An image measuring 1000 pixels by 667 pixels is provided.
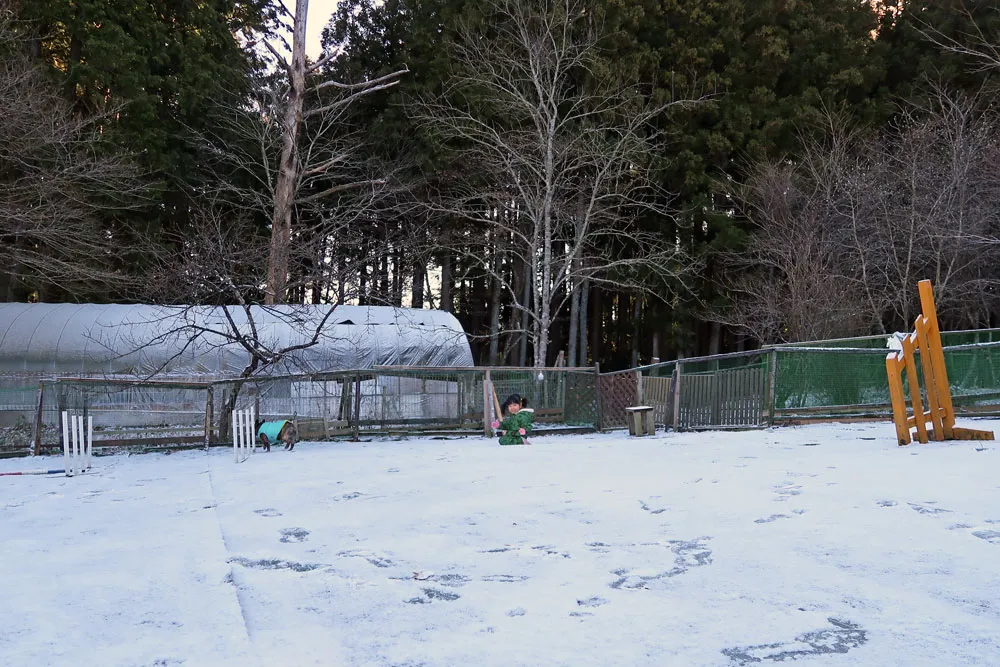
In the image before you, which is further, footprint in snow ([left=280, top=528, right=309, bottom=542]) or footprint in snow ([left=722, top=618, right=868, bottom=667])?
footprint in snow ([left=280, top=528, right=309, bottom=542])

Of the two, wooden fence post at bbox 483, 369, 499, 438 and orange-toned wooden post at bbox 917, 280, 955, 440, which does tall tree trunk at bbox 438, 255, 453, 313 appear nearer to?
wooden fence post at bbox 483, 369, 499, 438

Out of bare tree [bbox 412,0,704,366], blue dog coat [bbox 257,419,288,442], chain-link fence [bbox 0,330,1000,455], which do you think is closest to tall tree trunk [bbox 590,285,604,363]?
bare tree [bbox 412,0,704,366]

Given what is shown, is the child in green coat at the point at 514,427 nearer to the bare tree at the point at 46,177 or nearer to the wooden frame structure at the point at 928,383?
the wooden frame structure at the point at 928,383

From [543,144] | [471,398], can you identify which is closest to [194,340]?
[471,398]

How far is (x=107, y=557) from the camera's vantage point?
5176mm

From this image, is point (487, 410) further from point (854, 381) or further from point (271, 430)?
point (854, 381)

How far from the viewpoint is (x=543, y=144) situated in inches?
963

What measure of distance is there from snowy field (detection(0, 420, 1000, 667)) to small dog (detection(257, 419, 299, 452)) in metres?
6.11

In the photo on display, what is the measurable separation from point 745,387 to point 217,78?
2402 centimetres

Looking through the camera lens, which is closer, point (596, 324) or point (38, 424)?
point (38, 424)

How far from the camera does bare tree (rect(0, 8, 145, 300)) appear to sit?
20.3m

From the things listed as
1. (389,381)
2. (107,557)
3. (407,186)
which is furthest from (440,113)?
(107,557)

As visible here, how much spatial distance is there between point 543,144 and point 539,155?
3.91ft

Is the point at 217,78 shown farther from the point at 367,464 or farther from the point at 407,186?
the point at 367,464
